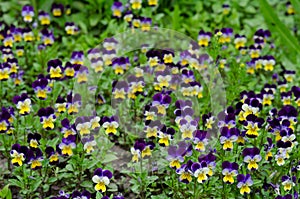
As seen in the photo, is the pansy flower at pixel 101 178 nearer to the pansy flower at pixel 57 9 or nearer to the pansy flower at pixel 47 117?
the pansy flower at pixel 47 117

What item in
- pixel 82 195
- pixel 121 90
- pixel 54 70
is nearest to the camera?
pixel 82 195

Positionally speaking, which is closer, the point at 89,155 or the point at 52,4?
the point at 89,155

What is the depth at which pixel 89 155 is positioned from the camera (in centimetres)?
374

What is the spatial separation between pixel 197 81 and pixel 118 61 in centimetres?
51

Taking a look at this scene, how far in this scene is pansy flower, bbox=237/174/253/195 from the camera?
126 inches

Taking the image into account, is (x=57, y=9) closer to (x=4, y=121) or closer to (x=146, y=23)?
(x=146, y=23)

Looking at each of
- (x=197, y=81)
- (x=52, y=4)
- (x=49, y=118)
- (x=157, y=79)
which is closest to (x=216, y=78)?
(x=197, y=81)

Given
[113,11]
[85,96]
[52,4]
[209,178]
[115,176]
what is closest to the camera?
[209,178]

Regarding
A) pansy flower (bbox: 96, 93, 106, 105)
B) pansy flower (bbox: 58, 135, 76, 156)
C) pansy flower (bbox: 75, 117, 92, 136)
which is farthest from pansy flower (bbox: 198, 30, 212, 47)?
pansy flower (bbox: 58, 135, 76, 156)

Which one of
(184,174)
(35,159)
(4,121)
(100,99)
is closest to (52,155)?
(35,159)

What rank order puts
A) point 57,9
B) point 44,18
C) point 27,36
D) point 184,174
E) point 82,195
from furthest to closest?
point 57,9, point 44,18, point 27,36, point 184,174, point 82,195

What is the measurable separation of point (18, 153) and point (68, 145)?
26cm

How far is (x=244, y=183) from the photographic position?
3219 mm

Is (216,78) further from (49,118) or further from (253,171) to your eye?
(49,118)
